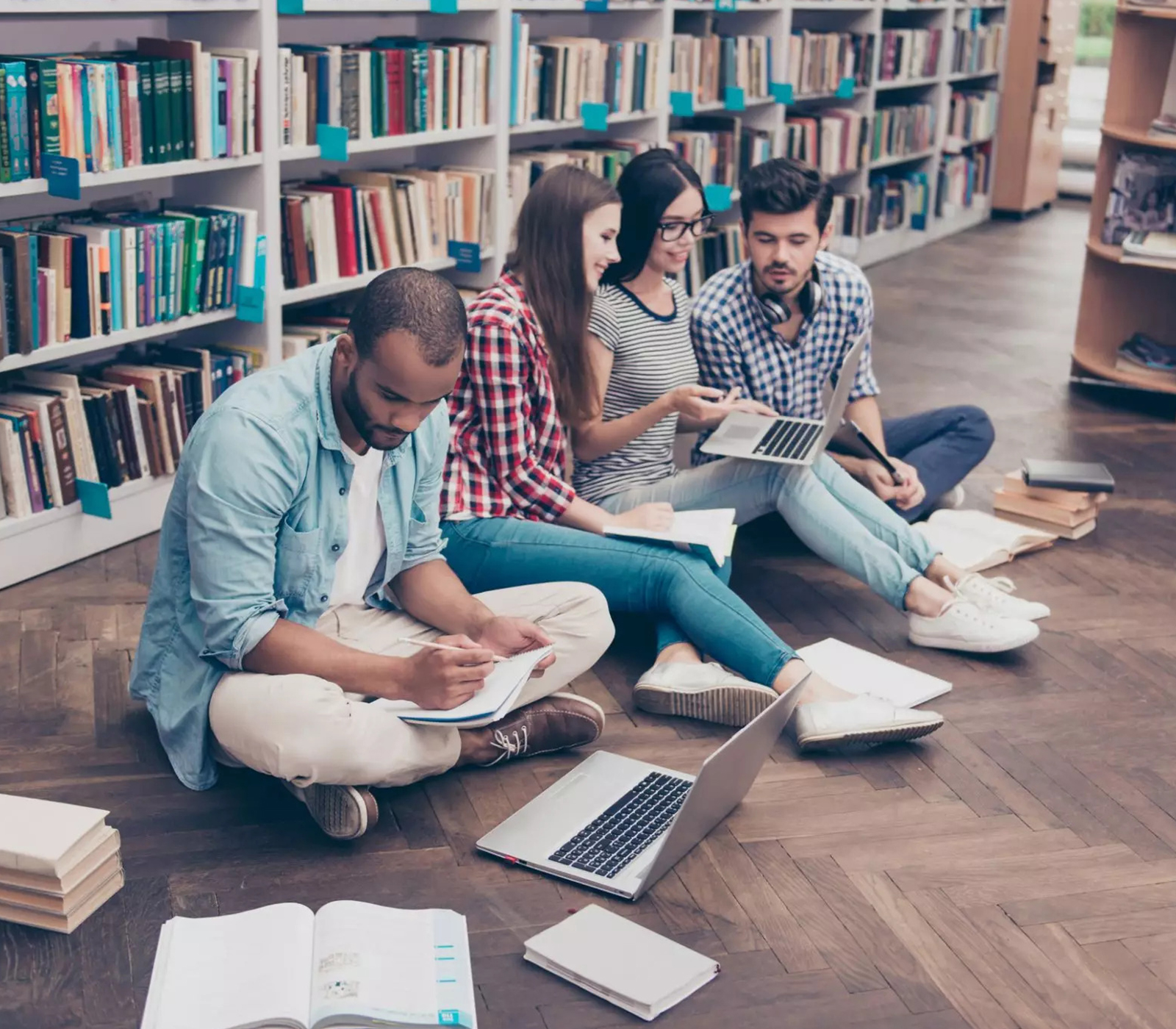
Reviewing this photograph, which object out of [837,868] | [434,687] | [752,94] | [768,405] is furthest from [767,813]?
[752,94]

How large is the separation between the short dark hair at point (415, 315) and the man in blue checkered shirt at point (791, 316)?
4.58ft

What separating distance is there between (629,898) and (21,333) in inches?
78.8

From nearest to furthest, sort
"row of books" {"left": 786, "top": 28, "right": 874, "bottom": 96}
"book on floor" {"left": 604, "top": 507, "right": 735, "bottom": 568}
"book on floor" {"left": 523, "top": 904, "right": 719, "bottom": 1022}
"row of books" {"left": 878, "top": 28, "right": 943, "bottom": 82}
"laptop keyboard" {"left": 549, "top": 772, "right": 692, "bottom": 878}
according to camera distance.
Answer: "book on floor" {"left": 523, "top": 904, "right": 719, "bottom": 1022}, "laptop keyboard" {"left": 549, "top": 772, "right": 692, "bottom": 878}, "book on floor" {"left": 604, "top": 507, "right": 735, "bottom": 568}, "row of books" {"left": 786, "top": 28, "right": 874, "bottom": 96}, "row of books" {"left": 878, "top": 28, "right": 943, "bottom": 82}

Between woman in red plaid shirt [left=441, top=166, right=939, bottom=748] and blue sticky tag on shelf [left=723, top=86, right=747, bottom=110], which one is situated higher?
blue sticky tag on shelf [left=723, top=86, right=747, bottom=110]

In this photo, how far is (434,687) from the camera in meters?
2.28

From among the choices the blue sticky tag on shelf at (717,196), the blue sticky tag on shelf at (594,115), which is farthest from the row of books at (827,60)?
the blue sticky tag on shelf at (594,115)

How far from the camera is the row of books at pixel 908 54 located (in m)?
7.80

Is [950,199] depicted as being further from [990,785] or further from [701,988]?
[701,988]

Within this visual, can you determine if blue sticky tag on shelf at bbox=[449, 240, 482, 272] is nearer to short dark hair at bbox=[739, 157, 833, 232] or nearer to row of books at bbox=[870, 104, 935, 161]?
short dark hair at bbox=[739, 157, 833, 232]

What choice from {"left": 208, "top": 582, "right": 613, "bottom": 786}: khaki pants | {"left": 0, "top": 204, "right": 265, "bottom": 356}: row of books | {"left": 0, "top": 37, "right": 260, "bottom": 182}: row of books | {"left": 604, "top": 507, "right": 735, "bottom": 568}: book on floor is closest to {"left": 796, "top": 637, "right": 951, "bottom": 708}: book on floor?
{"left": 604, "top": 507, "right": 735, "bottom": 568}: book on floor

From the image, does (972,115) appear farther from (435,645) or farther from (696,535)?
(435,645)

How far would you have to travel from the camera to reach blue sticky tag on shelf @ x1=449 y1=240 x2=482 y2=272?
15.0ft

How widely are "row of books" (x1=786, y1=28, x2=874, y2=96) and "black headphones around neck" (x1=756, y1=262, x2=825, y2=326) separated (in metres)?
3.30


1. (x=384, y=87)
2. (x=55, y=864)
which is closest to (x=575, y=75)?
(x=384, y=87)
